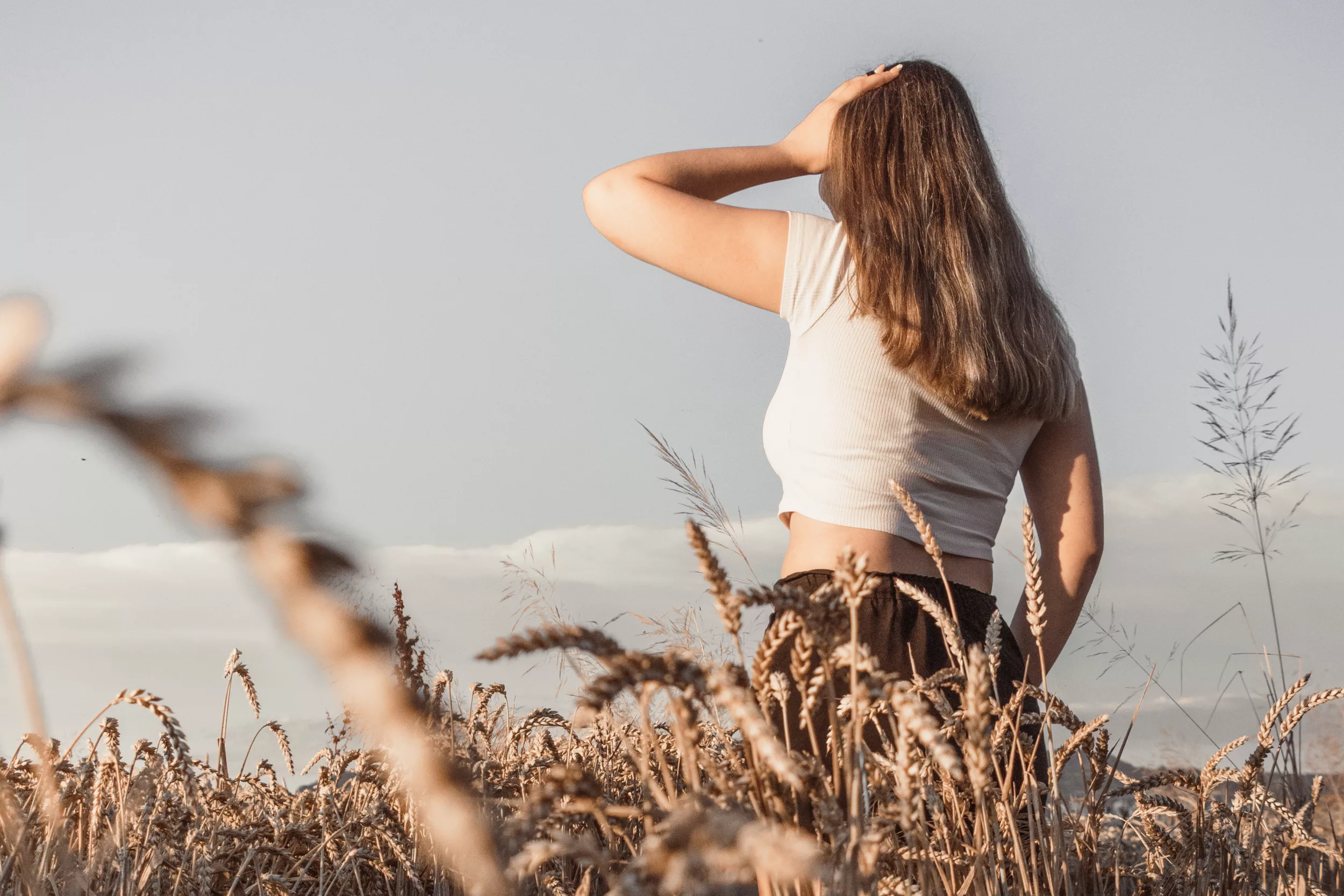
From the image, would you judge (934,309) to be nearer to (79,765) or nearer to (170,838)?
(170,838)

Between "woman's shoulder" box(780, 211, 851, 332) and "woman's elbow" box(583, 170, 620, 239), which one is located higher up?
"woman's elbow" box(583, 170, 620, 239)

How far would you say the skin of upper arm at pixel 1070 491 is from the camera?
2.42 meters

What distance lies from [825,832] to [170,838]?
55.7 inches

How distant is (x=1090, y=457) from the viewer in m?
2.43

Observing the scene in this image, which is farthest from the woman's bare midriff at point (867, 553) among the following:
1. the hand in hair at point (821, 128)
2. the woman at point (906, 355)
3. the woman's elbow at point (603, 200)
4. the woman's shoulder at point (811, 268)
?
the hand in hair at point (821, 128)

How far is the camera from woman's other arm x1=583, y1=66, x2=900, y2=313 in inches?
83.7

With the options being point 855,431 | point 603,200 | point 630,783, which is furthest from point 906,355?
point 630,783

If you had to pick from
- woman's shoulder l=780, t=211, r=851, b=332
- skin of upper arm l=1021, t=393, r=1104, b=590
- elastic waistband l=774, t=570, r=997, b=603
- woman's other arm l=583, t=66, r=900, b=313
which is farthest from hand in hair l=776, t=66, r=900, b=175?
elastic waistband l=774, t=570, r=997, b=603

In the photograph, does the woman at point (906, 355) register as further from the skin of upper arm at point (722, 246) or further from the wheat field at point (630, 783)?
the wheat field at point (630, 783)

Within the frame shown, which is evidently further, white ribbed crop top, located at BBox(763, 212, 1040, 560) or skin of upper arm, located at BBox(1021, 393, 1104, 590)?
skin of upper arm, located at BBox(1021, 393, 1104, 590)

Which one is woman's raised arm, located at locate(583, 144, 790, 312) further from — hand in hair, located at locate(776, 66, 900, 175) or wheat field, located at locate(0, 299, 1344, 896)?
wheat field, located at locate(0, 299, 1344, 896)

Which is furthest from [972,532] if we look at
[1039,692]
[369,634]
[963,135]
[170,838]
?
[369,634]

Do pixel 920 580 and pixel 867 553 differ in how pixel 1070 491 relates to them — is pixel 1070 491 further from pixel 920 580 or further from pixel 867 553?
pixel 867 553

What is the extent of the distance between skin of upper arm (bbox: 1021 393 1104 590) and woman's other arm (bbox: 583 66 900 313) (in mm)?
781
